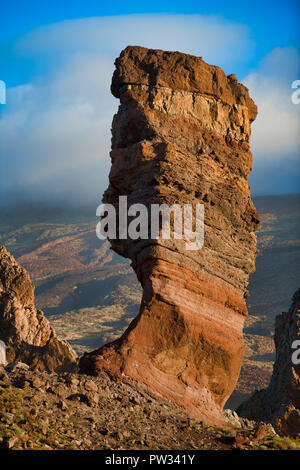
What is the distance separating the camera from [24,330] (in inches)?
1310

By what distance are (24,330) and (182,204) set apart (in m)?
18.4

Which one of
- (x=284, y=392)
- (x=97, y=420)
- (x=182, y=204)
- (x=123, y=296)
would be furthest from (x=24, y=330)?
(x=123, y=296)

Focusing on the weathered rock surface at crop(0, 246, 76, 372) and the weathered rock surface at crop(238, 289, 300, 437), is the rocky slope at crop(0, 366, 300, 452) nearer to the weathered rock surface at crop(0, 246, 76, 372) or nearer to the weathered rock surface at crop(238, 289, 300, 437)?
the weathered rock surface at crop(238, 289, 300, 437)

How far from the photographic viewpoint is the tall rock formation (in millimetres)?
17016

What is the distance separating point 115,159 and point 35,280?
145423 millimetres

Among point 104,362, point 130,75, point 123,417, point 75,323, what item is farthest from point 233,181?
point 75,323

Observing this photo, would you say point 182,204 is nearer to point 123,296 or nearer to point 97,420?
point 97,420

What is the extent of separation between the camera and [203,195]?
1917cm

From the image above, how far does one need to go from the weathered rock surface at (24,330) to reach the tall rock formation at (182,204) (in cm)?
1278

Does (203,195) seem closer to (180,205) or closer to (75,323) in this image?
(180,205)

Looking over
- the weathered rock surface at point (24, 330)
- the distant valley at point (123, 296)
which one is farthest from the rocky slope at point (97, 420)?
the distant valley at point (123, 296)

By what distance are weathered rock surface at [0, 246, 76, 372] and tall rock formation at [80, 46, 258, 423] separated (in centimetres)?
1278

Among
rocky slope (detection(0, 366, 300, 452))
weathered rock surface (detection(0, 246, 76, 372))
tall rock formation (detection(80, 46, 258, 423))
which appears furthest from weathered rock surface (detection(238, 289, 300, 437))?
weathered rock surface (detection(0, 246, 76, 372))

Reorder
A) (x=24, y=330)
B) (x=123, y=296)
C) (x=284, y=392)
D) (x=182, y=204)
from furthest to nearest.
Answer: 1. (x=123, y=296)
2. (x=24, y=330)
3. (x=284, y=392)
4. (x=182, y=204)
